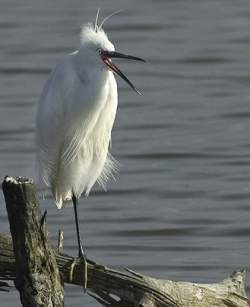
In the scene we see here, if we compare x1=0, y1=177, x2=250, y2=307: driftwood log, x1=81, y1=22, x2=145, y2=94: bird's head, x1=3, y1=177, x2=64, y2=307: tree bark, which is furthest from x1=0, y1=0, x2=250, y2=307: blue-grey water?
x1=3, y1=177, x2=64, y2=307: tree bark

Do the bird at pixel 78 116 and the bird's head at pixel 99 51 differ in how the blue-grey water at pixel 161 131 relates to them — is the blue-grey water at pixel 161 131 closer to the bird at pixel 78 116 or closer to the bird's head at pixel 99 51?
the bird at pixel 78 116

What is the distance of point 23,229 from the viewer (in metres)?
5.07

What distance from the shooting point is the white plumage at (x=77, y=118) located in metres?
6.08

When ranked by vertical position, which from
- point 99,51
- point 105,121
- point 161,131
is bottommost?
point 161,131

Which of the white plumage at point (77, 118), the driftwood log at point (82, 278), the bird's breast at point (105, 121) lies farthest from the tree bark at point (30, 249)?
the bird's breast at point (105, 121)

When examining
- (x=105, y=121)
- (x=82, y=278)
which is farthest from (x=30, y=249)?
(x=105, y=121)

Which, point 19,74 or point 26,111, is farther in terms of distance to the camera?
point 19,74

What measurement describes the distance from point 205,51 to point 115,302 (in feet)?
24.8

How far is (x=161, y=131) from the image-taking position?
10719 millimetres

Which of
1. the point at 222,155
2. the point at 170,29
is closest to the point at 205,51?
the point at 170,29

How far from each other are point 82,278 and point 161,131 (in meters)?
5.22

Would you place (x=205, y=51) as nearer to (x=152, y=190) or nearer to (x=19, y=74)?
(x=19, y=74)

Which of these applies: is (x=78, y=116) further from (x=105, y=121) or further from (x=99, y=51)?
(x=99, y=51)

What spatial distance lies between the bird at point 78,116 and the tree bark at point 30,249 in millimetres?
649
